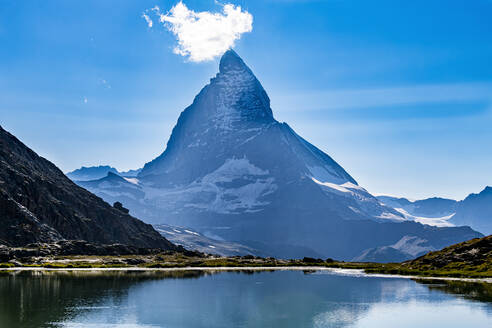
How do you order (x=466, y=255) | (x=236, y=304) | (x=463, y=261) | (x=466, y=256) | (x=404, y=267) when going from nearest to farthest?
(x=236, y=304), (x=463, y=261), (x=466, y=256), (x=466, y=255), (x=404, y=267)

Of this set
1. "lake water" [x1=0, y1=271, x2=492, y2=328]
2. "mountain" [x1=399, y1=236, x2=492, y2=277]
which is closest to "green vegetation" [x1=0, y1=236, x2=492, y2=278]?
"mountain" [x1=399, y1=236, x2=492, y2=277]

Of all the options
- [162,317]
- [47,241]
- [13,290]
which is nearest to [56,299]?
[13,290]

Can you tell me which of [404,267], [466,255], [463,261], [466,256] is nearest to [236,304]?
[463,261]

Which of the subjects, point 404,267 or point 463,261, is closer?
point 463,261

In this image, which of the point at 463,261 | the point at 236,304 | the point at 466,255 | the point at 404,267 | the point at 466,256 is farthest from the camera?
the point at 404,267

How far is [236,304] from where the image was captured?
245 ft

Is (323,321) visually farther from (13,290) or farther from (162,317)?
(13,290)

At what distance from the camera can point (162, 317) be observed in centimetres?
6222

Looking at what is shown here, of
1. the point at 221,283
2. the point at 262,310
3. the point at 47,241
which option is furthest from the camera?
the point at 47,241

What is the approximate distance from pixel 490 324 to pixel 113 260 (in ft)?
442

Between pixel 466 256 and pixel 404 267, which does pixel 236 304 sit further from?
pixel 404 267

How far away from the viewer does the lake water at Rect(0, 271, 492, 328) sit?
59.2 metres

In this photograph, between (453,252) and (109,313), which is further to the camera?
(453,252)

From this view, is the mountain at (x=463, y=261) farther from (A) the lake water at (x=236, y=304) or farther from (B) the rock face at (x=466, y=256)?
(A) the lake water at (x=236, y=304)
